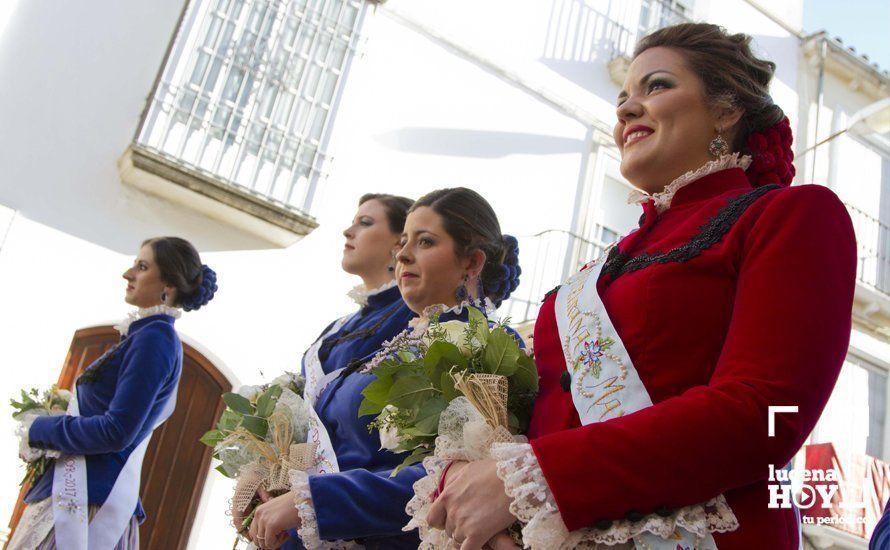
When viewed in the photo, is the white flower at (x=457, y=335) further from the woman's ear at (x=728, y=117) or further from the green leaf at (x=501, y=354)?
the woman's ear at (x=728, y=117)

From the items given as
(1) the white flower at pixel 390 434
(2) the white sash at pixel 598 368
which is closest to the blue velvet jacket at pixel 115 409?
(1) the white flower at pixel 390 434

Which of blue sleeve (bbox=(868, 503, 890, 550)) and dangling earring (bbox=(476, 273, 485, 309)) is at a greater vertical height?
dangling earring (bbox=(476, 273, 485, 309))

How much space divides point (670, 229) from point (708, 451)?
522 millimetres

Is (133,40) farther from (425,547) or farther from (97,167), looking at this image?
(425,547)

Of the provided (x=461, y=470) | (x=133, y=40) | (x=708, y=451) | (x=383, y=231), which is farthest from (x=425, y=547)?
(x=133, y=40)

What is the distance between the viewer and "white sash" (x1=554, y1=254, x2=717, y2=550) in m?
1.24

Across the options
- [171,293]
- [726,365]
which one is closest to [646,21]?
[171,293]

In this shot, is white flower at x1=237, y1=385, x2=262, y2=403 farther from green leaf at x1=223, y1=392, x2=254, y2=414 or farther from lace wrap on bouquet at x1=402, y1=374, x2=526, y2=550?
lace wrap on bouquet at x1=402, y1=374, x2=526, y2=550

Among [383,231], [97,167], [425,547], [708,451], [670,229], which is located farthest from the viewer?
[97,167]

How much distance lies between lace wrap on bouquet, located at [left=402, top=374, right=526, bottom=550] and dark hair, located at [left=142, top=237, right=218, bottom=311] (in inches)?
114

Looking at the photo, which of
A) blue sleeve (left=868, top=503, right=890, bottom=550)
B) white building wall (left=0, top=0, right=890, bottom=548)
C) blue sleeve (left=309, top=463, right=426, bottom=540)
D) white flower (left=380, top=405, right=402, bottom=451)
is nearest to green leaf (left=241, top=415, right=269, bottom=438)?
blue sleeve (left=309, top=463, right=426, bottom=540)

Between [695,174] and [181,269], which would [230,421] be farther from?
[181,269]

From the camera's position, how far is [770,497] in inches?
50.7

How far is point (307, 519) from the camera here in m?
2.12
